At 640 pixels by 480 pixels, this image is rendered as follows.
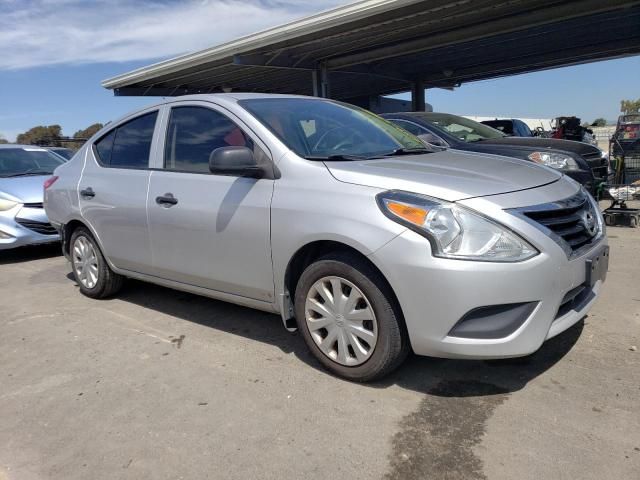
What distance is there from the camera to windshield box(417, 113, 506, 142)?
7.12 metres

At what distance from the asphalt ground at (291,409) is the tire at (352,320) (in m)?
0.15

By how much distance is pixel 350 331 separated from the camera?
9.92 ft

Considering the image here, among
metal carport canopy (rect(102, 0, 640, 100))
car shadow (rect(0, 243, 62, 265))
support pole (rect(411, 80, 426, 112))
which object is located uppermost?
metal carport canopy (rect(102, 0, 640, 100))

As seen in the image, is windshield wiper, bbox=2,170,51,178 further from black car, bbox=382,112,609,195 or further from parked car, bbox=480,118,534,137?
parked car, bbox=480,118,534,137

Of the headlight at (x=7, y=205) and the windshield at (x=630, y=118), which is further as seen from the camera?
the windshield at (x=630, y=118)

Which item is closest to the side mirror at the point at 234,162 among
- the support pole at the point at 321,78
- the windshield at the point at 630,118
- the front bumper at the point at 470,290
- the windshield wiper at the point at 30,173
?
the front bumper at the point at 470,290

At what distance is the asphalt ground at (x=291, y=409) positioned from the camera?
2404mm

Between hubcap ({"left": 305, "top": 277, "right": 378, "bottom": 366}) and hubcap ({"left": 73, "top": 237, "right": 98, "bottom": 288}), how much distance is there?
2598 mm

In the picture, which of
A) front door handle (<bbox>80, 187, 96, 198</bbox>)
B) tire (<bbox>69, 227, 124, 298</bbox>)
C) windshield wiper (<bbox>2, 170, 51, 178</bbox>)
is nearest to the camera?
front door handle (<bbox>80, 187, 96, 198</bbox>)

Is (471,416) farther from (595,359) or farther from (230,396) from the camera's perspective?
(230,396)

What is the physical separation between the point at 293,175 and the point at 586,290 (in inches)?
70.5

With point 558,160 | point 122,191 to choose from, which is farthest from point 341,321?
point 558,160

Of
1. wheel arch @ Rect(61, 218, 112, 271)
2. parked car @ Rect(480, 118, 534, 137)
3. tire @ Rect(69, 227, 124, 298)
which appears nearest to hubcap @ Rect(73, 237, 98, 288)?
tire @ Rect(69, 227, 124, 298)

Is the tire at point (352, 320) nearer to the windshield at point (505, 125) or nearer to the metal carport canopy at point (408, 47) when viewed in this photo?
the metal carport canopy at point (408, 47)
